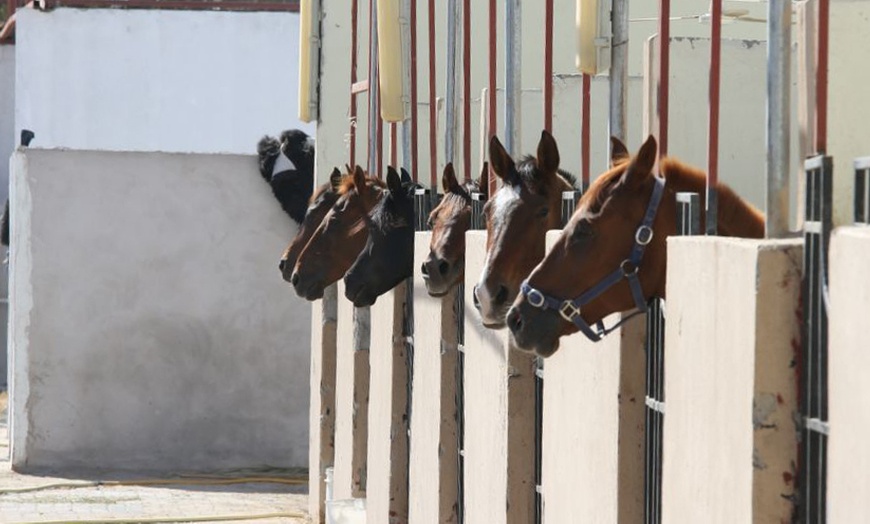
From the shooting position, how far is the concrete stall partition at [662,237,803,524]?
14.0 feet

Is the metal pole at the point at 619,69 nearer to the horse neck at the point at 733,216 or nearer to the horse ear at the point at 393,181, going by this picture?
the horse neck at the point at 733,216

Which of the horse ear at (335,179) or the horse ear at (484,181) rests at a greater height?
the horse ear at (335,179)

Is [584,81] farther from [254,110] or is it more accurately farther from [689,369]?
[254,110]

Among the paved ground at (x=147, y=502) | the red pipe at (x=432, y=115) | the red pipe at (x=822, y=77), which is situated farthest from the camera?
the paved ground at (x=147, y=502)

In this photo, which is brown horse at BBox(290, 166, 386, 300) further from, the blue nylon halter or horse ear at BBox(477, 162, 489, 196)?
the blue nylon halter

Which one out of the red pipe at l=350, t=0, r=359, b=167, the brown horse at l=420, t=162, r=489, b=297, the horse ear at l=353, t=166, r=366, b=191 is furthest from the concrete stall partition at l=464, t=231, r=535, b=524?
the red pipe at l=350, t=0, r=359, b=167

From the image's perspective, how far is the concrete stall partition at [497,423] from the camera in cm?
721

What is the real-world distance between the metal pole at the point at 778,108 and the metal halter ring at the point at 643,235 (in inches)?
27.6

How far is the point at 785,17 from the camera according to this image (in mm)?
4762

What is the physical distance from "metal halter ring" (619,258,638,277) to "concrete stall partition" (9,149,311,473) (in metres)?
10.2

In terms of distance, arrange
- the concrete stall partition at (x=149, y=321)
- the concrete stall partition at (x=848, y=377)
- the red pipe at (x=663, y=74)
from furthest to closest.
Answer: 1. the concrete stall partition at (x=149, y=321)
2. the red pipe at (x=663, y=74)
3. the concrete stall partition at (x=848, y=377)

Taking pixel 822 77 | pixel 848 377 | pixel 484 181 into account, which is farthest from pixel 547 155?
pixel 848 377

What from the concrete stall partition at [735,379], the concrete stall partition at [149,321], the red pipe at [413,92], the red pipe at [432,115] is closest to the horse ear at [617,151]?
the concrete stall partition at [735,379]

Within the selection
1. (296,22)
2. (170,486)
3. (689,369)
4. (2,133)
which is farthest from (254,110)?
(689,369)
